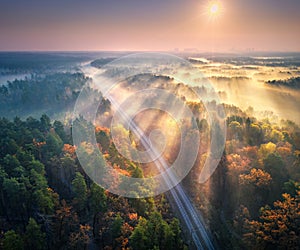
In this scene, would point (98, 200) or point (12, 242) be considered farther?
point (98, 200)

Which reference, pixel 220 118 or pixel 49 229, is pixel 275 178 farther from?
pixel 49 229

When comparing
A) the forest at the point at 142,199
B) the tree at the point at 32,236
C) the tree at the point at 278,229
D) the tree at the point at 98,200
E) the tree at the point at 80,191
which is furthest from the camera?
the tree at the point at 80,191

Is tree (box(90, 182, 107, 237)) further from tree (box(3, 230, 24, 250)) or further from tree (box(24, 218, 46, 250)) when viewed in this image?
tree (box(3, 230, 24, 250))

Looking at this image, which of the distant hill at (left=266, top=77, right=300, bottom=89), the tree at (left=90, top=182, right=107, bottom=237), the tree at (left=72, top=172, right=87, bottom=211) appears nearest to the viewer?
the tree at (left=90, top=182, right=107, bottom=237)

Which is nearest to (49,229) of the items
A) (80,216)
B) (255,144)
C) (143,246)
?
(80,216)

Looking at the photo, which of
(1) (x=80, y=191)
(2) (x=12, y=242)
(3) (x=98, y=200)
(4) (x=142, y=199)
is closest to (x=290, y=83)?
(4) (x=142, y=199)

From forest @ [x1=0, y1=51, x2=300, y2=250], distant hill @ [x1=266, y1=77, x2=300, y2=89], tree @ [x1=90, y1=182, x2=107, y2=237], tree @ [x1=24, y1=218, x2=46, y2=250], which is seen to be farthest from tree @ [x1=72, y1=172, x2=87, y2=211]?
distant hill @ [x1=266, y1=77, x2=300, y2=89]

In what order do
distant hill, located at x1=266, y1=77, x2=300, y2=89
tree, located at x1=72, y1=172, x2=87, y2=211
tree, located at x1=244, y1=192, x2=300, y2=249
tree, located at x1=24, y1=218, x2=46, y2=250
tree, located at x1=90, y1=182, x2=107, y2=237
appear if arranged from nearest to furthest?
tree, located at x1=24, y1=218, x2=46, y2=250, tree, located at x1=244, y1=192, x2=300, y2=249, tree, located at x1=90, y1=182, x2=107, y2=237, tree, located at x1=72, y1=172, x2=87, y2=211, distant hill, located at x1=266, y1=77, x2=300, y2=89

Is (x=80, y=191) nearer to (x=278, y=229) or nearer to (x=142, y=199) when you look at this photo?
(x=142, y=199)

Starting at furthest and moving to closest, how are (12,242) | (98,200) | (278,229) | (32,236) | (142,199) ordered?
(142,199) → (98,200) → (278,229) → (32,236) → (12,242)

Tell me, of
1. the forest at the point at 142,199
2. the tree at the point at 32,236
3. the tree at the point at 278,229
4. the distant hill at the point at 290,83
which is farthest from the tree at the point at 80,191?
the distant hill at the point at 290,83

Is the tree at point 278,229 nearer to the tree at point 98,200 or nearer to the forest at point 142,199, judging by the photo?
the forest at point 142,199
